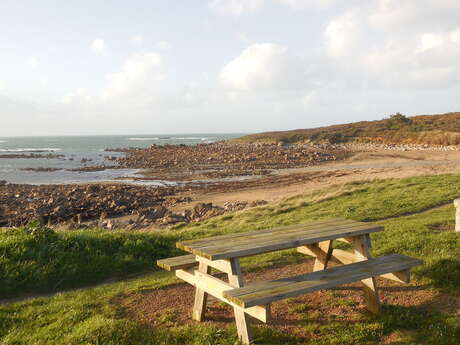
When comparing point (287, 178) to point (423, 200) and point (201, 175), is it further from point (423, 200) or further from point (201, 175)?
point (423, 200)

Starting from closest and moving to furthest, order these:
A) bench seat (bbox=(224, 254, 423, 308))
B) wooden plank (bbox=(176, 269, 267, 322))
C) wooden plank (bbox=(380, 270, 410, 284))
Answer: bench seat (bbox=(224, 254, 423, 308)) → wooden plank (bbox=(176, 269, 267, 322)) → wooden plank (bbox=(380, 270, 410, 284))

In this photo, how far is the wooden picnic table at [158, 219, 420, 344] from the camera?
369cm

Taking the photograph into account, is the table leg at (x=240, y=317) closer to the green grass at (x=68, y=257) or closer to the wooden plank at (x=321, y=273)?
the wooden plank at (x=321, y=273)

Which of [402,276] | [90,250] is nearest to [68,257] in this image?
[90,250]

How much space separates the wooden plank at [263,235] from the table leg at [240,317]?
310 mm

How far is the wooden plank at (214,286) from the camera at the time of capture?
3664mm

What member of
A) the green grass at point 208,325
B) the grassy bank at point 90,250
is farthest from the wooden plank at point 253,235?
the grassy bank at point 90,250

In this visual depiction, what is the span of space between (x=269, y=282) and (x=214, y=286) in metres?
0.61

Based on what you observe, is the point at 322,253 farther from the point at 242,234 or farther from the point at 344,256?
the point at 242,234

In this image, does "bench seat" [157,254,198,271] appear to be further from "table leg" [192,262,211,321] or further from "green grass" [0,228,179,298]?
"green grass" [0,228,179,298]

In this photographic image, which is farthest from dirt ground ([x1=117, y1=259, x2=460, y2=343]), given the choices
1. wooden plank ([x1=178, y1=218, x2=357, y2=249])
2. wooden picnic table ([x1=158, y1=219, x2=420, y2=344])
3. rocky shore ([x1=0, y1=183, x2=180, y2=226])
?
rocky shore ([x1=0, y1=183, x2=180, y2=226])

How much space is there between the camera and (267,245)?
4.12m

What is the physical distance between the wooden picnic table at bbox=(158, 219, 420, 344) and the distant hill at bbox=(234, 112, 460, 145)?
39644mm

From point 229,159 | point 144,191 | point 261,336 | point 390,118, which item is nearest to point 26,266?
point 261,336
